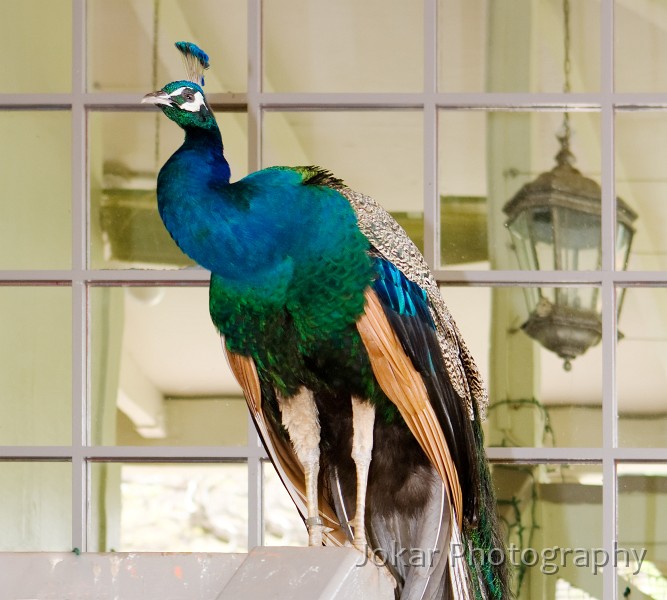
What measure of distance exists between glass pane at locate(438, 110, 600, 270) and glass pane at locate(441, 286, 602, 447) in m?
0.09

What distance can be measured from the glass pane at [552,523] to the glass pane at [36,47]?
142 centimetres

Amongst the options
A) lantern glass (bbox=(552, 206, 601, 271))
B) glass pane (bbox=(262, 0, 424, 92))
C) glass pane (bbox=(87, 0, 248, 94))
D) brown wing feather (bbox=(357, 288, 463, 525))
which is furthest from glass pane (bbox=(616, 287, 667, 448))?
glass pane (bbox=(87, 0, 248, 94))

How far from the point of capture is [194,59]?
1989mm

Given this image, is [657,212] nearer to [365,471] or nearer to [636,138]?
[636,138]

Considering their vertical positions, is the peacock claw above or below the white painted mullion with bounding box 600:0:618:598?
below

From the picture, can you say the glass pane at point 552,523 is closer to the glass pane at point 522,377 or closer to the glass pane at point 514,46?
the glass pane at point 522,377

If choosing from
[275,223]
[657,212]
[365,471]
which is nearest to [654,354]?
[657,212]

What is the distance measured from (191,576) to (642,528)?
125 centimetres

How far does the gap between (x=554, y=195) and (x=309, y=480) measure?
41.8 inches

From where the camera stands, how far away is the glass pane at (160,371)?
263cm

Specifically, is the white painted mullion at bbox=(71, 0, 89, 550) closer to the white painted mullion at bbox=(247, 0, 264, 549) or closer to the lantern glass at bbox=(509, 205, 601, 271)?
the white painted mullion at bbox=(247, 0, 264, 549)

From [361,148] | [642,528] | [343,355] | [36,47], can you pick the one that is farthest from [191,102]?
[642,528]

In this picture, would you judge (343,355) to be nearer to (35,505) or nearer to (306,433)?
(306,433)

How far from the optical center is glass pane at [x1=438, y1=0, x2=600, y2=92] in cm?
266
